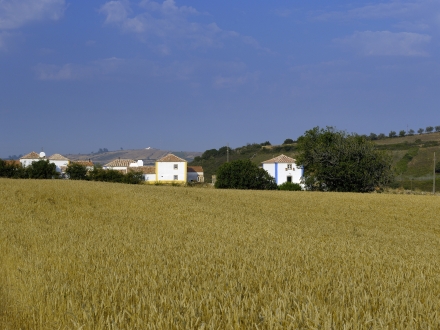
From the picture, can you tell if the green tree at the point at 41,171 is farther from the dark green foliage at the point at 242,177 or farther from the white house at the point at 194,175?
the white house at the point at 194,175

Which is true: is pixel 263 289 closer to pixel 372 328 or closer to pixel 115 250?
pixel 372 328

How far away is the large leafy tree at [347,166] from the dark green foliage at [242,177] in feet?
20.8

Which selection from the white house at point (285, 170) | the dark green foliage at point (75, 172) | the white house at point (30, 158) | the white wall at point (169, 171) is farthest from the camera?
the white house at point (30, 158)

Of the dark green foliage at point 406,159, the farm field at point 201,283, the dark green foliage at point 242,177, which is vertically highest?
the dark green foliage at point 406,159

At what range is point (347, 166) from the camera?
176ft

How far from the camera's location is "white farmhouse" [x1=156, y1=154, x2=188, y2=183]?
292 ft

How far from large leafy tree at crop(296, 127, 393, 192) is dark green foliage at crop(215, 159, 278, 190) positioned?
6345 mm

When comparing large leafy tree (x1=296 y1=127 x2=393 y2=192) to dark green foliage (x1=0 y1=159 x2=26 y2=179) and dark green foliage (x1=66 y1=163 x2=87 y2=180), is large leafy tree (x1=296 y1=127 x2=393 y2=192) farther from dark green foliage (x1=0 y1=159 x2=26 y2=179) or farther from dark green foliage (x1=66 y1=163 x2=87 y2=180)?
dark green foliage (x1=0 y1=159 x2=26 y2=179)

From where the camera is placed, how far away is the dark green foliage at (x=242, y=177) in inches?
2386

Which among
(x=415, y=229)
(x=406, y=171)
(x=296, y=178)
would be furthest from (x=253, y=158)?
(x=415, y=229)

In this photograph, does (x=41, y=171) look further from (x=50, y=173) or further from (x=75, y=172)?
(x=75, y=172)

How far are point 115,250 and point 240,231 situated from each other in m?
4.58

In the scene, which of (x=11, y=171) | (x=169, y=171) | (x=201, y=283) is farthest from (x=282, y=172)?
(x=201, y=283)

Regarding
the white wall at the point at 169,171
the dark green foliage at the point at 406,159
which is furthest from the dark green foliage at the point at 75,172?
the dark green foliage at the point at 406,159
